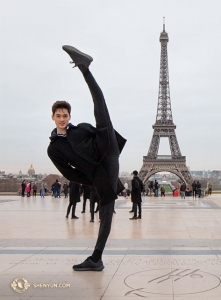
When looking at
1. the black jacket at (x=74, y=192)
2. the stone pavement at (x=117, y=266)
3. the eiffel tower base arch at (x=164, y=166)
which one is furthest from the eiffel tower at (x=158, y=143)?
the stone pavement at (x=117, y=266)

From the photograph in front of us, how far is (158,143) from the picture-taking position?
225 feet

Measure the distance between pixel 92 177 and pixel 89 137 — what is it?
47 centimetres

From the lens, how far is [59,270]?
4836 mm

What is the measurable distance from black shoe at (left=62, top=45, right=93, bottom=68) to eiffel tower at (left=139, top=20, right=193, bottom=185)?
197ft

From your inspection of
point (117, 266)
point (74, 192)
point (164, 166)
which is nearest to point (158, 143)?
point (164, 166)

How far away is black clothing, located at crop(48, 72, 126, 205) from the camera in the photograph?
4.58 m

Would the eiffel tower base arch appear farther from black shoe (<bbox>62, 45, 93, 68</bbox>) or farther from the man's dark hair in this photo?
black shoe (<bbox>62, 45, 93, 68</bbox>)

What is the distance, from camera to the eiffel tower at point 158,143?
66.1 m

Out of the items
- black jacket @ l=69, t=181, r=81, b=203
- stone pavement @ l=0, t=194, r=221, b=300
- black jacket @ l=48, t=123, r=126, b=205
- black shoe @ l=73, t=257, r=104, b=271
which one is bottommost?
stone pavement @ l=0, t=194, r=221, b=300

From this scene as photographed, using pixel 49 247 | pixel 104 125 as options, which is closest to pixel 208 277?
pixel 104 125

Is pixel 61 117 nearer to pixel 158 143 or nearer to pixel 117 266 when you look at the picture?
pixel 117 266

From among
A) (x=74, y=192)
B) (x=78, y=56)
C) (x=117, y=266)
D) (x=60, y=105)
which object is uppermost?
(x=78, y=56)

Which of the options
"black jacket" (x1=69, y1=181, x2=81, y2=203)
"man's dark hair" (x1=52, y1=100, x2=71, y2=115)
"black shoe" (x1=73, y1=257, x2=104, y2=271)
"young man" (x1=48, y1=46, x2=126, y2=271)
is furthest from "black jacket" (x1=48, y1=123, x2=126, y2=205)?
"black jacket" (x1=69, y1=181, x2=81, y2=203)

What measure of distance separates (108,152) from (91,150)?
0.21 metres
